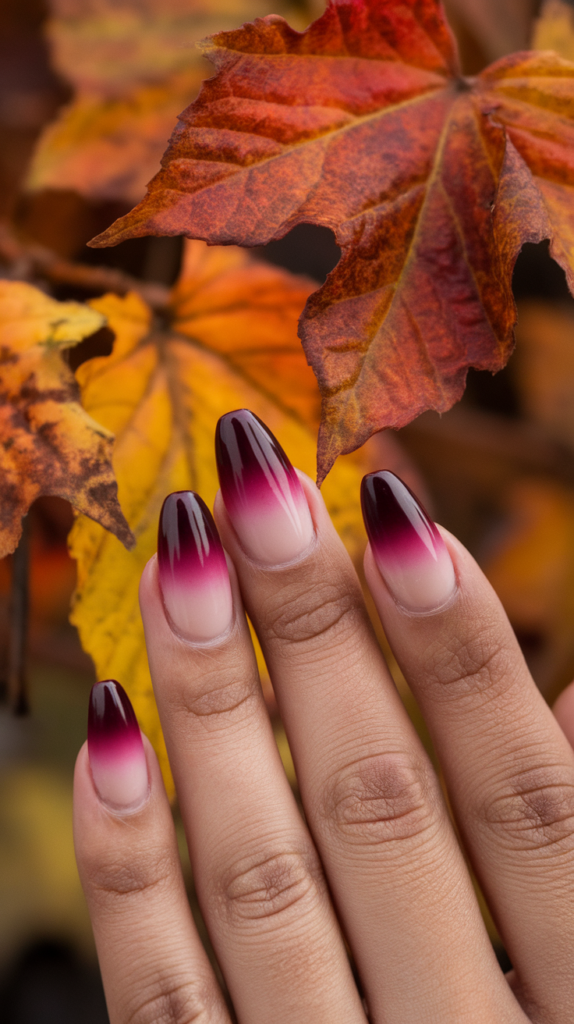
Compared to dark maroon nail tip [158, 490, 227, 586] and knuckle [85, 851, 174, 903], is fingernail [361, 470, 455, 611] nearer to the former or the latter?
dark maroon nail tip [158, 490, 227, 586]

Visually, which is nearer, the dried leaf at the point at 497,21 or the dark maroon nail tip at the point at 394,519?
the dark maroon nail tip at the point at 394,519

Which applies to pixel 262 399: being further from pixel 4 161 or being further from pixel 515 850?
Result: pixel 4 161

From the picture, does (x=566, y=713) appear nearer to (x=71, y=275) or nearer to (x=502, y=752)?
(x=502, y=752)

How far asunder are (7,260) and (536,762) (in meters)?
0.73

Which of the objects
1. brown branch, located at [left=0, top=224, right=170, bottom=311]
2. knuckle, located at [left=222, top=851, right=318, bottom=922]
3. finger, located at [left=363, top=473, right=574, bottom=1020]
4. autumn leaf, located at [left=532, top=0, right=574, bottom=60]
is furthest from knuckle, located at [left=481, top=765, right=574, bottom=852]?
autumn leaf, located at [left=532, top=0, right=574, bottom=60]

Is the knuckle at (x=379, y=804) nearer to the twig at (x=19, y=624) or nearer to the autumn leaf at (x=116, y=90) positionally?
the twig at (x=19, y=624)

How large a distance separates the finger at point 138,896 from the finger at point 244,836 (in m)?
0.03

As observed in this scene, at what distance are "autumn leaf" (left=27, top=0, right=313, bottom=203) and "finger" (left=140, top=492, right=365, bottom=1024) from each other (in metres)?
0.47

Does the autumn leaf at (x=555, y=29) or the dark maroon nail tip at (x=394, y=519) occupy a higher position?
the autumn leaf at (x=555, y=29)

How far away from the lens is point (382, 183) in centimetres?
46

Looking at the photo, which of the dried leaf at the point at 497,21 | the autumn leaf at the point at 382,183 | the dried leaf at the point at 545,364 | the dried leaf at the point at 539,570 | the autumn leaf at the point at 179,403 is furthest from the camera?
the dried leaf at the point at 545,364

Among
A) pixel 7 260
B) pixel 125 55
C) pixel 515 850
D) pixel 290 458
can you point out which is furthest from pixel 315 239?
pixel 515 850

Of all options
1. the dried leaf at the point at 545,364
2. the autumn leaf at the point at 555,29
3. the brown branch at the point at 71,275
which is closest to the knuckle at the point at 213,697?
the brown branch at the point at 71,275

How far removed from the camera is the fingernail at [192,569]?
54cm
